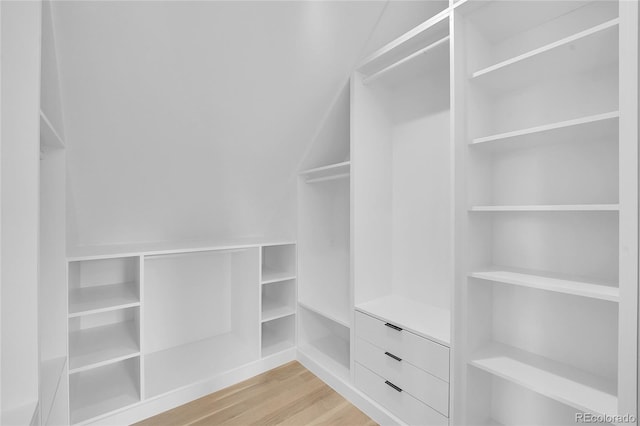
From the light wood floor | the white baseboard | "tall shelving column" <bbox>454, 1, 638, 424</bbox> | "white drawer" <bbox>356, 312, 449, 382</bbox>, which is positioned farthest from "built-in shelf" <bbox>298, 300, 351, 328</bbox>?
"tall shelving column" <bbox>454, 1, 638, 424</bbox>

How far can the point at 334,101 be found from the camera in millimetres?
2238

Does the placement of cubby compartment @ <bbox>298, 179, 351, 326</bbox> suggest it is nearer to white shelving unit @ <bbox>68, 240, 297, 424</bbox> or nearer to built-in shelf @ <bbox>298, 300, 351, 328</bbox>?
built-in shelf @ <bbox>298, 300, 351, 328</bbox>

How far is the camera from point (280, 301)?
2.78m

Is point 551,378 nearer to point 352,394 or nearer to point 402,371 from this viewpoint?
point 402,371

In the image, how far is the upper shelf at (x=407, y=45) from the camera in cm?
157

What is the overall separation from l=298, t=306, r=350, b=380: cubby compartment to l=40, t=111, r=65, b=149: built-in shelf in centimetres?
197

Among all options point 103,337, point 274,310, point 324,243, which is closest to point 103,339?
point 103,337

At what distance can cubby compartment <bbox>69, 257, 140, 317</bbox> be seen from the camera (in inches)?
72.2

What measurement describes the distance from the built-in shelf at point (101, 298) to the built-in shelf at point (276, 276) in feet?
3.00

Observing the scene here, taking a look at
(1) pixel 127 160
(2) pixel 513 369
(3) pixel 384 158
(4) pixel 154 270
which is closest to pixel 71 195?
(1) pixel 127 160

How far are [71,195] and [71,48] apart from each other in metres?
0.90

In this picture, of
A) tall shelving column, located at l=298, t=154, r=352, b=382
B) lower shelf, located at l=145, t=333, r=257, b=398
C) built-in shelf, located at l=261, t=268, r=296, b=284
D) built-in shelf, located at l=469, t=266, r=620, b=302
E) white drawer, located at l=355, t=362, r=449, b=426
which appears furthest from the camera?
tall shelving column, located at l=298, t=154, r=352, b=382

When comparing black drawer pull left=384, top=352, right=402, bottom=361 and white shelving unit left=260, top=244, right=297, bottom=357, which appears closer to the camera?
black drawer pull left=384, top=352, right=402, bottom=361

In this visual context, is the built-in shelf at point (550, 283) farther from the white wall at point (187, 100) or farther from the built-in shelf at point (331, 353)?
the white wall at point (187, 100)
